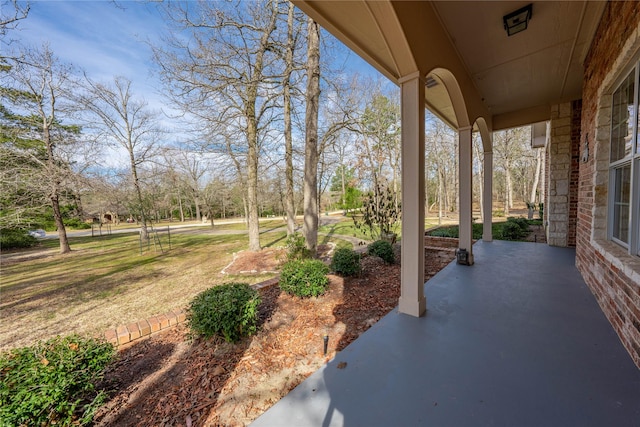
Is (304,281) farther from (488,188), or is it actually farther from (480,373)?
(488,188)

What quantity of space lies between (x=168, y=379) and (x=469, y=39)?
4661 mm

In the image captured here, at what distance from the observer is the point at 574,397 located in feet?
4.97

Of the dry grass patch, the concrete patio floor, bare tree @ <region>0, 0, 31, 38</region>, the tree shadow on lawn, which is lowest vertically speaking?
the dry grass patch

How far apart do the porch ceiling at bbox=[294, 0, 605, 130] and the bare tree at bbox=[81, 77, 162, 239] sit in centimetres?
932

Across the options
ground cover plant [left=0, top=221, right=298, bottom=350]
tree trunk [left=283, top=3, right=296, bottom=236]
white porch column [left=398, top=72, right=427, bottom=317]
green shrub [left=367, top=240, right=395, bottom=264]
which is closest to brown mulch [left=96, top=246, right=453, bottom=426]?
white porch column [left=398, top=72, right=427, bottom=317]

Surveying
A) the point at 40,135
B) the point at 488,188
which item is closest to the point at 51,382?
the point at 488,188

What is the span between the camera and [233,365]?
2.06m

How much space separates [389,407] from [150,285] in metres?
5.20

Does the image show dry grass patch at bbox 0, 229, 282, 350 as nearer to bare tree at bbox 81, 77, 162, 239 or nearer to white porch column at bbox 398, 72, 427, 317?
bare tree at bbox 81, 77, 162, 239

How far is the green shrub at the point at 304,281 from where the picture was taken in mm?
3270

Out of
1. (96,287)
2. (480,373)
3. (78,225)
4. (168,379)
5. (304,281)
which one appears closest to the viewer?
(480,373)

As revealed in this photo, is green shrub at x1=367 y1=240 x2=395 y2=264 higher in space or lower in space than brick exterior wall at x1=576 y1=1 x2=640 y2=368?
lower

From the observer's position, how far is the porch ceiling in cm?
209

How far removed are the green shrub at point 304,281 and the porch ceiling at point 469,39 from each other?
2.54m
